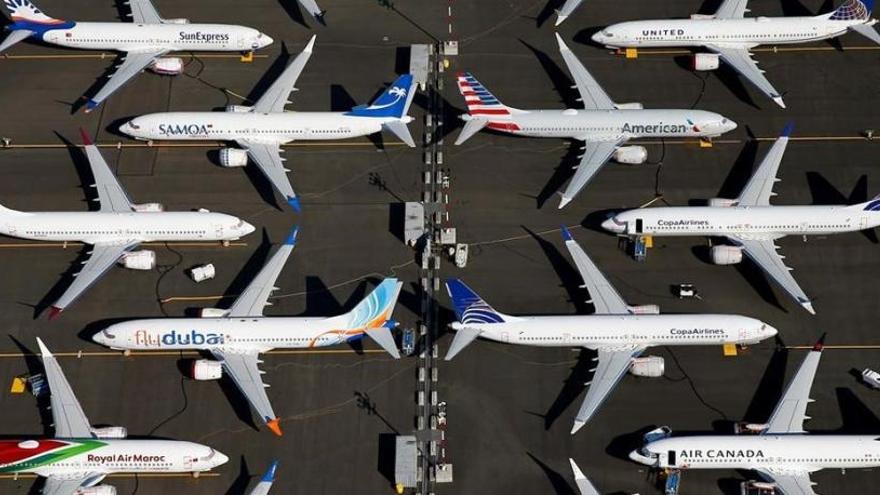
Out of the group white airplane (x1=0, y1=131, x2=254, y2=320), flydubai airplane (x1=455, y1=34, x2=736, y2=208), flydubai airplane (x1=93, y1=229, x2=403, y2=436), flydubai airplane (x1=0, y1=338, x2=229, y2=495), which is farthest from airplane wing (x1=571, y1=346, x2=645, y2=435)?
white airplane (x1=0, y1=131, x2=254, y2=320)

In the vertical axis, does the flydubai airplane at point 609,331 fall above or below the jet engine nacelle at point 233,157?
below

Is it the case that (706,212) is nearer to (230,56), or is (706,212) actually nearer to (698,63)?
(698,63)

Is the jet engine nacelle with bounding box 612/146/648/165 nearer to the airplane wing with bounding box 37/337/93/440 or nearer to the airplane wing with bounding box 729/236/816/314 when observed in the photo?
the airplane wing with bounding box 729/236/816/314


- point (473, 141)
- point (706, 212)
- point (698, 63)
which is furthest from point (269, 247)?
point (698, 63)

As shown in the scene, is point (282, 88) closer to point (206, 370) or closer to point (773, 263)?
point (206, 370)

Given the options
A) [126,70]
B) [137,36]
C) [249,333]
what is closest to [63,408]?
[249,333]

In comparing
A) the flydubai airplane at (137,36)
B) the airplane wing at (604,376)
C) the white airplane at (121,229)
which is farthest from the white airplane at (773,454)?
the flydubai airplane at (137,36)

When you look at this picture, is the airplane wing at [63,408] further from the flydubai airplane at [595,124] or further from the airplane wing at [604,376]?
the flydubai airplane at [595,124]
